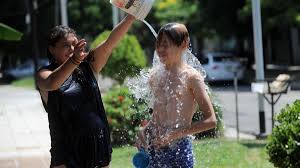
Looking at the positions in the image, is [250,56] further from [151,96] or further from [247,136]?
[151,96]

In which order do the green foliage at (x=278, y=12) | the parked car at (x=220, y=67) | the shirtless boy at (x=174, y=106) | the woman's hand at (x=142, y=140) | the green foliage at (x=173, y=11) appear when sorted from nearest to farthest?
the shirtless boy at (x=174, y=106)
the woman's hand at (x=142, y=140)
the green foliage at (x=278, y=12)
the parked car at (x=220, y=67)
the green foliage at (x=173, y=11)

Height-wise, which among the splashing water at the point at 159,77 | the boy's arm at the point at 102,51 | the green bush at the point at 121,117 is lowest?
the green bush at the point at 121,117

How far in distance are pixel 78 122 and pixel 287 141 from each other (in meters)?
1.85

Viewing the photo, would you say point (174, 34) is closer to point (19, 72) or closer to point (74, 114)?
point (74, 114)

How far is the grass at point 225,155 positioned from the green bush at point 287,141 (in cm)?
222

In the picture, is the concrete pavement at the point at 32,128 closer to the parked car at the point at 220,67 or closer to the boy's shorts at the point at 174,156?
the boy's shorts at the point at 174,156

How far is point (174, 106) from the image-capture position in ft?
11.6

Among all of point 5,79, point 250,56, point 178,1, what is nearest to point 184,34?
point 250,56

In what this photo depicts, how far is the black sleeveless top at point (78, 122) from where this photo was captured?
3670 millimetres

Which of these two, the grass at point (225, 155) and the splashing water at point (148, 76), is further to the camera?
the grass at point (225, 155)

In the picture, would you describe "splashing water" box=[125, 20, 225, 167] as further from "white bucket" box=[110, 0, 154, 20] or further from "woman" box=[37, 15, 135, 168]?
"woman" box=[37, 15, 135, 168]

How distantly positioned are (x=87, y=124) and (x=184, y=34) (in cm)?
76

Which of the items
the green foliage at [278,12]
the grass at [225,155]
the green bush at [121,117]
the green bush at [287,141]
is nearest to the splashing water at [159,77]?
the green bush at [287,141]

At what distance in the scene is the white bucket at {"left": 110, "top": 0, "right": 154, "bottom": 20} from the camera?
Answer: 381 cm
